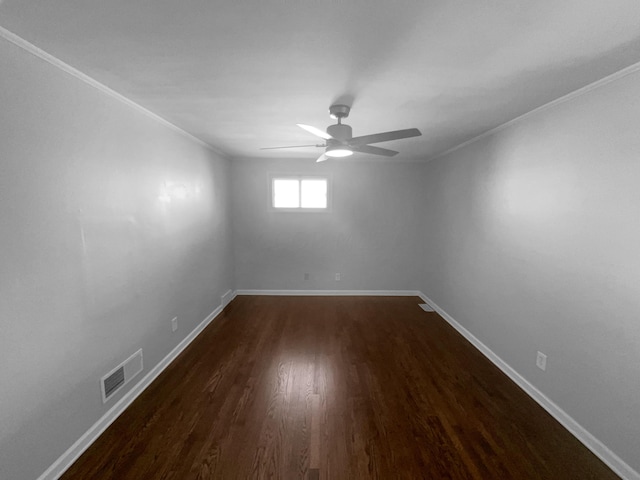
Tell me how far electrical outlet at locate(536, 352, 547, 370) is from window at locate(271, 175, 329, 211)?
11.2 feet

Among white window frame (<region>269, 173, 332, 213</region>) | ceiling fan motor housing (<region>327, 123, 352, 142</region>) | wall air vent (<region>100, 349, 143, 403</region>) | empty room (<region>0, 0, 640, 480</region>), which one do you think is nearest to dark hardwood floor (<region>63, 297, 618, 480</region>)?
empty room (<region>0, 0, 640, 480</region>)

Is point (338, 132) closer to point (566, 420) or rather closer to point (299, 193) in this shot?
point (299, 193)

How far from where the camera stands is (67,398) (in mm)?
1671

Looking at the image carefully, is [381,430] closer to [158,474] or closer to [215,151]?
[158,474]

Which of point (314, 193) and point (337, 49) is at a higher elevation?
point (337, 49)

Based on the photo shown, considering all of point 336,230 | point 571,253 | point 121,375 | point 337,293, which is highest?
point 571,253

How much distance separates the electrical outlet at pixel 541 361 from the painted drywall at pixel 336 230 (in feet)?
8.91

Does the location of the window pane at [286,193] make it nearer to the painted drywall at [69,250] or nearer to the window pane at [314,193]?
the window pane at [314,193]

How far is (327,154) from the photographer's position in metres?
2.51

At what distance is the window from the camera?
15.8ft

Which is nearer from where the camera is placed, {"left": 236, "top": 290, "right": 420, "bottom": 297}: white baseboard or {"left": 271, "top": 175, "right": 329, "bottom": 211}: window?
{"left": 271, "top": 175, "right": 329, "bottom": 211}: window

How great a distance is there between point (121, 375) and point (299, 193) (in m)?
3.46

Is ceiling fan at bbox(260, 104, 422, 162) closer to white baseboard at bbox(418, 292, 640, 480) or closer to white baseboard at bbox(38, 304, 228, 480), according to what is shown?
white baseboard at bbox(418, 292, 640, 480)

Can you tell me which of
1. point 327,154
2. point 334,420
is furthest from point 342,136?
point 334,420
